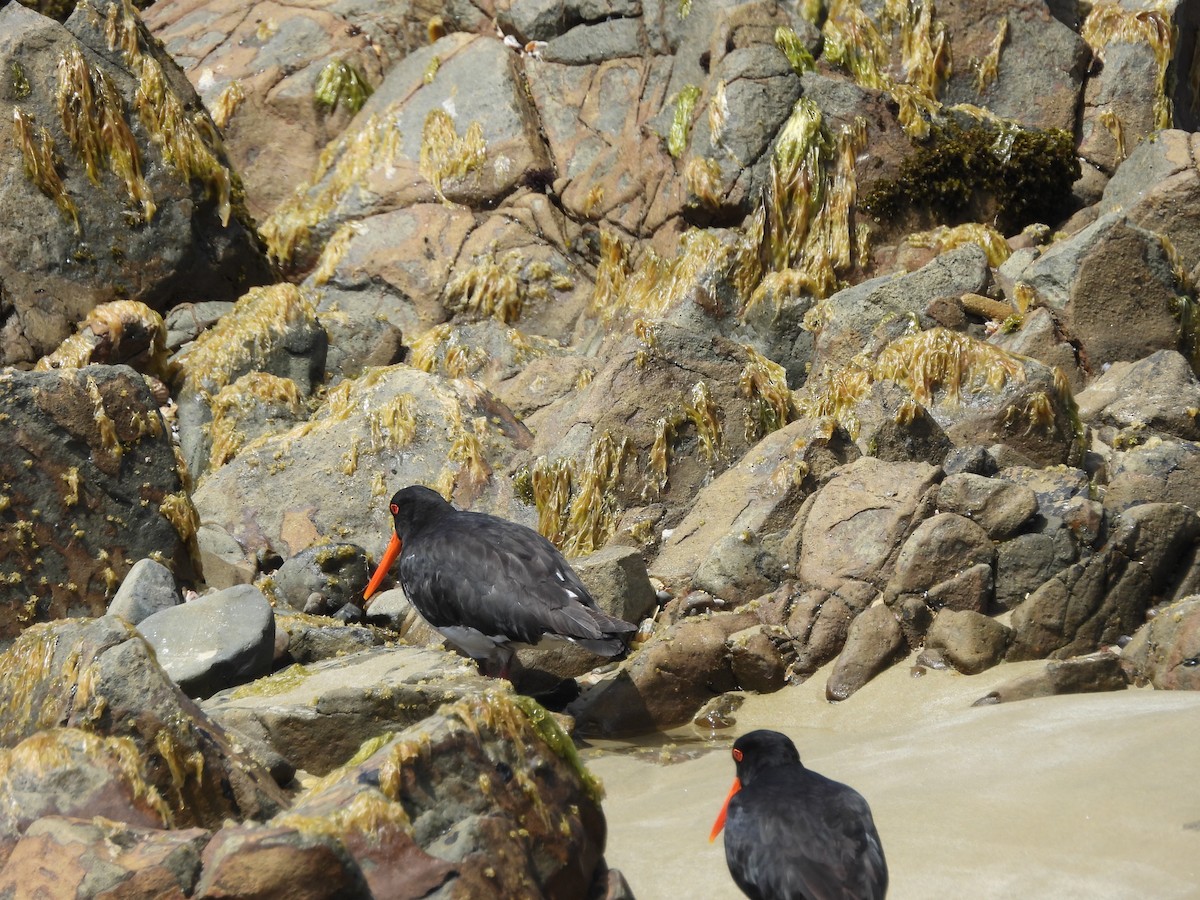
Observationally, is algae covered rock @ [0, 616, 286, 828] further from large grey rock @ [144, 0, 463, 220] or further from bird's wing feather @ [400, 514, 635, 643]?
large grey rock @ [144, 0, 463, 220]

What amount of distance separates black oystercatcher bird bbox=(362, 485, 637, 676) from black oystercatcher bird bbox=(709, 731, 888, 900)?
265 cm

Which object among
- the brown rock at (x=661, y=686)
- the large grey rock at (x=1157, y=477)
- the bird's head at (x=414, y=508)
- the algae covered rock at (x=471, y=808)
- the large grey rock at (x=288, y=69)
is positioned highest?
the large grey rock at (x=288, y=69)

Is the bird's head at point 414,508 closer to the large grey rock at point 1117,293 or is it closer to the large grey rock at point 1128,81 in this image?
the large grey rock at point 1117,293

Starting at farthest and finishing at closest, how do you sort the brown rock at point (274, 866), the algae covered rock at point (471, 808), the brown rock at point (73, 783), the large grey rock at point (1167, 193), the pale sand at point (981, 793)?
the large grey rock at point (1167, 193) → the pale sand at point (981, 793) → the brown rock at point (73, 783) → the algae covered rock at point (471, 808) → the brown rock at point (274, 866)

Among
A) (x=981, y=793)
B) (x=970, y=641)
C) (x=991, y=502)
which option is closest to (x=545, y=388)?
(x=991, y=502)

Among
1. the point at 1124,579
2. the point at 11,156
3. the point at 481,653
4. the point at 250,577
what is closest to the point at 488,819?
the point at 481,653

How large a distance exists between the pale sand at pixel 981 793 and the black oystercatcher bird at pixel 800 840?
1.89ft

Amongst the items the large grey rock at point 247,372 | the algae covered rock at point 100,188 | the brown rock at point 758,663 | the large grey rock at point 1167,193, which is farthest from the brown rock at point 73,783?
the large grey rock at point 1167,193

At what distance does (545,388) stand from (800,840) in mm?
8724

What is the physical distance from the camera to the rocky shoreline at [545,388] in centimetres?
534

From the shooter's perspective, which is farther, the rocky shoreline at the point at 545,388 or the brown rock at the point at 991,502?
the brown rock at the point at 991,502

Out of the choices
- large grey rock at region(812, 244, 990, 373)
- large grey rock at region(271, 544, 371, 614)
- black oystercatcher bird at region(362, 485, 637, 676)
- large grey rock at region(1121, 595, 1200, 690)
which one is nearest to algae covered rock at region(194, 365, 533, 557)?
large grey rock at region(271, 544, 371, 614)

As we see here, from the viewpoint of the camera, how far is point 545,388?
13148mm

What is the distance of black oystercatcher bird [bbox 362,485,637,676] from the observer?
784 centimetres
